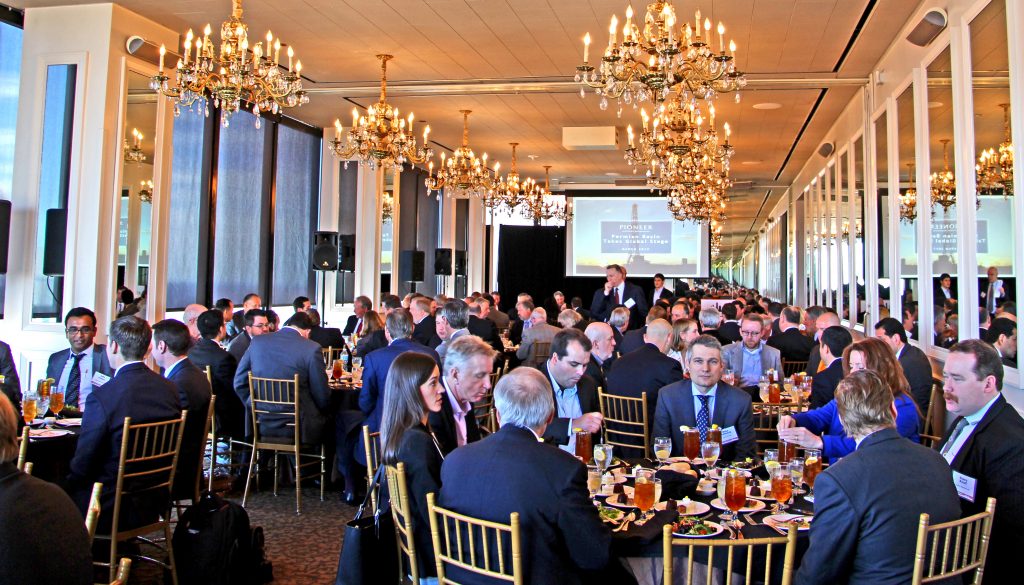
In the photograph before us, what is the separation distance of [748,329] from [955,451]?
370 centimetres

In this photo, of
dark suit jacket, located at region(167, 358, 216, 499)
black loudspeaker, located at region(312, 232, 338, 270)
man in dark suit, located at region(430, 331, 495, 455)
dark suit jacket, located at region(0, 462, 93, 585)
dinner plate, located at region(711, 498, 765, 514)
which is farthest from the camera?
black loudspeaker, located at region(312, 232, 338, 270)

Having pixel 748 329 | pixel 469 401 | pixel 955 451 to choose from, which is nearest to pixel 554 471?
pixel 469 401

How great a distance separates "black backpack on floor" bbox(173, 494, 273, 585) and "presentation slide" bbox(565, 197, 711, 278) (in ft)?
50.4

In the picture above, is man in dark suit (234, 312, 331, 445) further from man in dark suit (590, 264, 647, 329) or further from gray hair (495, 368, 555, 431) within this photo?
man in dark suit (590, 264, 647, 329)

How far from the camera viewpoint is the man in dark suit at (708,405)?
13.7 ft

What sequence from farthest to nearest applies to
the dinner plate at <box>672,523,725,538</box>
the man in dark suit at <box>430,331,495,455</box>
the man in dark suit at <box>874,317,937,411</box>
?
1. the man in dark suit at <box>874,317,937,411</box>
2. the man in dark suit at <box>430,331,495,455</box>
3. the dinner plate at <box>672,523,725,538</box>

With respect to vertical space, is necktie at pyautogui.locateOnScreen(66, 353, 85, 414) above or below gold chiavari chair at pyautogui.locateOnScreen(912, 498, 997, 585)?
above

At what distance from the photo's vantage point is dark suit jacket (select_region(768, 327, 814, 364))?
8086 millimetres

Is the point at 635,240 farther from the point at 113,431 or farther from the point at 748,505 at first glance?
the point at 748,505

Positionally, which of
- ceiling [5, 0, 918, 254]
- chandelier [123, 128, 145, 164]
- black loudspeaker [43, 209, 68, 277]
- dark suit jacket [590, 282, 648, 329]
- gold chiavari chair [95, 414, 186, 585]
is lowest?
gold chiavari chair [95, 414, 186, 585]

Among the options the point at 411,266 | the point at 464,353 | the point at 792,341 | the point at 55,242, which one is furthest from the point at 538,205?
the point at 464,353

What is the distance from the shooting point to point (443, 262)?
17344 millimetres

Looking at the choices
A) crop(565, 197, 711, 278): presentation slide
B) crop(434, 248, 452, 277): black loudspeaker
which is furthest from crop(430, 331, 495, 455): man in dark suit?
crop(565, 197, 711, 278): presentation slide

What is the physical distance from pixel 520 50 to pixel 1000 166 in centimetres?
512
